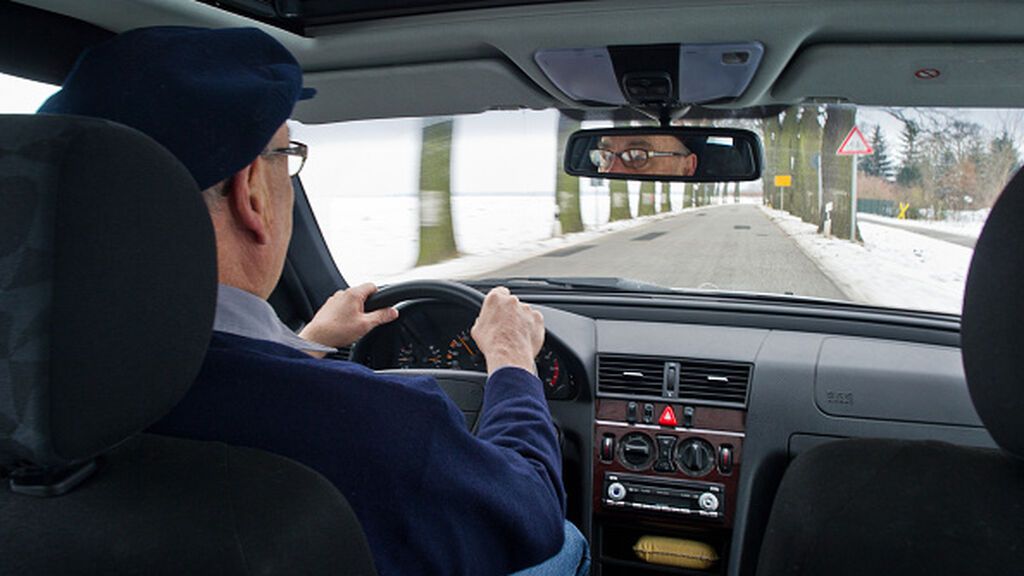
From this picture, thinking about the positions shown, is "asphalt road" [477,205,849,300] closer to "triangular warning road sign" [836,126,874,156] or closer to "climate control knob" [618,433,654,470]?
"triangular warning road sign" [836,126,874,156]

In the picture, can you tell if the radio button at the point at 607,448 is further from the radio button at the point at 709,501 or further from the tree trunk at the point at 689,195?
the tree trunk at the point at 689,195

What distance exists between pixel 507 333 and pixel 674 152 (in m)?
1.63

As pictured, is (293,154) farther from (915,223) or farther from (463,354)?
(915,223)

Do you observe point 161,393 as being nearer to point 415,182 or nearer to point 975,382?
point 975,382

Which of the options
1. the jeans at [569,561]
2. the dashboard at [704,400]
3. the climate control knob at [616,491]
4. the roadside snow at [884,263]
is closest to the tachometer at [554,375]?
the dashboard at [704,400]

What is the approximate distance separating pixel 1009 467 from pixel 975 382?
0.24 m

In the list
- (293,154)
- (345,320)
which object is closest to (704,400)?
(345,320)

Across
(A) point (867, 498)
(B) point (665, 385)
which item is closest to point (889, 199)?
(B) point (665, 385)

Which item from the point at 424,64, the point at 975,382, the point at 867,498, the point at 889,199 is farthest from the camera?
the point at 889,199

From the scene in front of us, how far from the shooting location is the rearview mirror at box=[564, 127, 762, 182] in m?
3.59

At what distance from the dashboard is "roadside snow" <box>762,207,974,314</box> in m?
0.54

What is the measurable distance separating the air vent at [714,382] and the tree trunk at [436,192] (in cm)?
737

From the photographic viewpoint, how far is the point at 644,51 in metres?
3.09

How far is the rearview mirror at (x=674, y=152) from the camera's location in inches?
141
